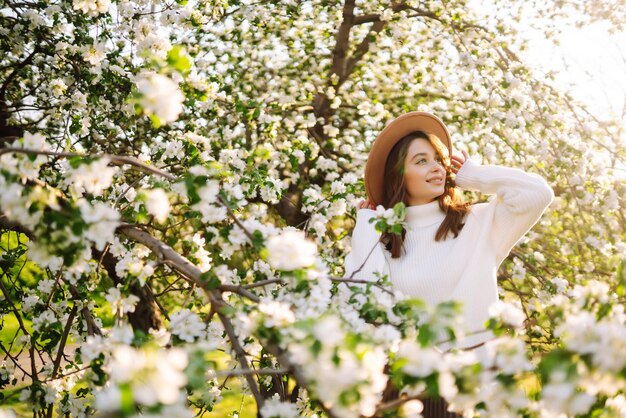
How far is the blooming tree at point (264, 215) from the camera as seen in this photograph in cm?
118

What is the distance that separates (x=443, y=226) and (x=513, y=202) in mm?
329

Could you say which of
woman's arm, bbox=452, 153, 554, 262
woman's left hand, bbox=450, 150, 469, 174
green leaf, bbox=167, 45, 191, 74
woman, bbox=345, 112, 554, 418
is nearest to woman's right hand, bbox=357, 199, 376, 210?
woman, bbox=345, 112, 554, 418

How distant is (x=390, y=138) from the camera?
9.73ft

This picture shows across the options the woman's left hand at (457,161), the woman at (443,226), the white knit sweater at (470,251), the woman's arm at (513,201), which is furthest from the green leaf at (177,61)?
the woman's left hand at (457,161)

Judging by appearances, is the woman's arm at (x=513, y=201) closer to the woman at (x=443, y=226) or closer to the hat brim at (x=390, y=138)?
the woman at (x=443, y=226)

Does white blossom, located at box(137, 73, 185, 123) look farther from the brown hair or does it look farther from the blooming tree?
the brown hair

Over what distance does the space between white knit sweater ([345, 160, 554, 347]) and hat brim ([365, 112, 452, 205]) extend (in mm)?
430

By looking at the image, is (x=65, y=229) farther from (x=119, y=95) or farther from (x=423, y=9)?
(x=423, y=9)

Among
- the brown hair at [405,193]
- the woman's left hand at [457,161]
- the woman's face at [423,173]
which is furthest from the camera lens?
the woman's left hand at [457,161]

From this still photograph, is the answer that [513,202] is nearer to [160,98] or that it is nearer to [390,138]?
[390,138]

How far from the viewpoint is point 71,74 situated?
3691 millimetres

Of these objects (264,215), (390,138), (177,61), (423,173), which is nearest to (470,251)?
(423,173)

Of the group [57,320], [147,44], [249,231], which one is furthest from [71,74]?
[249,231]

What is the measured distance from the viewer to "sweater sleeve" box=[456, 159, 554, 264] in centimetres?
242
